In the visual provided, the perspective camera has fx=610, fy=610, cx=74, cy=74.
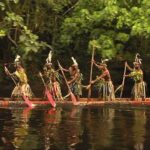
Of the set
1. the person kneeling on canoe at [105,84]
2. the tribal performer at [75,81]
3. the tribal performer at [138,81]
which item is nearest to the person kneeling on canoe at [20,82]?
the tribal performer at [75,81]

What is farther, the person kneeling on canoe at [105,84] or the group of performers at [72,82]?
the person kneeling on canoe at [105,84]

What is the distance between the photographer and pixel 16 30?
32156 millimetres

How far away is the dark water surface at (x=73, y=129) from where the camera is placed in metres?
15.7

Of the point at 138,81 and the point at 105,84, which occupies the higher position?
the point at 138,81

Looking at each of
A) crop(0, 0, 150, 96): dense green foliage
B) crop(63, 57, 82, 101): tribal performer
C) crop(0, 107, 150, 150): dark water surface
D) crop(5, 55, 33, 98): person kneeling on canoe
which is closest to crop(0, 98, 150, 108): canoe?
crop(5, 55, 33, 98): person kneeling on canoe

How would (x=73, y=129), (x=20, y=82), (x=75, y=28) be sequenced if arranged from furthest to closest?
(x=75, y=28)
(x=20, y=82)
(x=73, y=129)

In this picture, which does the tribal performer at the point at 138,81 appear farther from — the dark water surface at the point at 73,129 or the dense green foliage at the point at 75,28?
the dark water surface at the point at 73,129

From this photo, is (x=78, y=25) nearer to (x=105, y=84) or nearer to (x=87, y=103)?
(x=105, y=84)

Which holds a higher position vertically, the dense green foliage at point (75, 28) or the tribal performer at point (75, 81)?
the dense green foliage at point (75, 28)

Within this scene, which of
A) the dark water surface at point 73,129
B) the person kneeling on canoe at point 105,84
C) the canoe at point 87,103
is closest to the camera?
the dark water surface at point 73,129

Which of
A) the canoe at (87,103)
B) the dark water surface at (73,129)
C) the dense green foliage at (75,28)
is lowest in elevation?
the dark water surface at (73,129)

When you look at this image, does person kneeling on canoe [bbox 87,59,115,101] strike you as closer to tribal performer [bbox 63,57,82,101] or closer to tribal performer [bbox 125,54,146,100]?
tribal performer [bbox 63,57,82,101]

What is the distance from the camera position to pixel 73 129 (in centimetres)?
1883

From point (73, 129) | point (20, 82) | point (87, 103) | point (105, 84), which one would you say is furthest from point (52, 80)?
point (73, 129)
